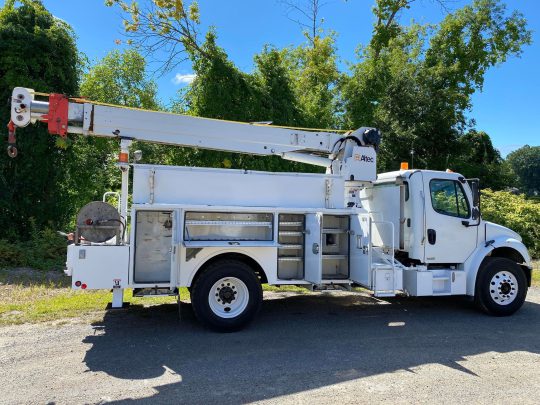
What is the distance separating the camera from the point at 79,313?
744 cm

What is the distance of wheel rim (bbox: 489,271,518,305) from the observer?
772cm

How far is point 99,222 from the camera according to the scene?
243 inches

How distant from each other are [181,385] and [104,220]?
2.59 m

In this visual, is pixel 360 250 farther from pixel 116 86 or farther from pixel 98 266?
pixel 116 86

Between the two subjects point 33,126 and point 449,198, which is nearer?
point 449,198

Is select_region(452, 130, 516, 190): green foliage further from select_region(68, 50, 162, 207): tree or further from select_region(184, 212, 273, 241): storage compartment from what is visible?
select_region(184, 212, 273, 241): storage compartment

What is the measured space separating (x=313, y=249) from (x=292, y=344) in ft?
4.88

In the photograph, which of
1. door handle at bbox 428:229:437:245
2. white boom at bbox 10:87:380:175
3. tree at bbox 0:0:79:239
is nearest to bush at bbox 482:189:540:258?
door handle at bbox 428:229:437:245

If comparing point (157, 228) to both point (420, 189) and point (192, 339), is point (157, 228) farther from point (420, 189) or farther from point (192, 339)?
point (420, 189)

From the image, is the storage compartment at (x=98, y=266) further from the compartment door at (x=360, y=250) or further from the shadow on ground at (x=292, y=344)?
the compartment door at (x=360, y=250)

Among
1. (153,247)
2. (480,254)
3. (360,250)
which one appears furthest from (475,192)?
(153,247)

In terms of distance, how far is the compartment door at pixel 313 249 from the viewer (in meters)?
6.84

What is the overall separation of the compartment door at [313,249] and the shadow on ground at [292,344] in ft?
2.67

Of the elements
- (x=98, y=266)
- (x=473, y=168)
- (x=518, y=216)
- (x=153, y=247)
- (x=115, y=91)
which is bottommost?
(x=98, y=266)
